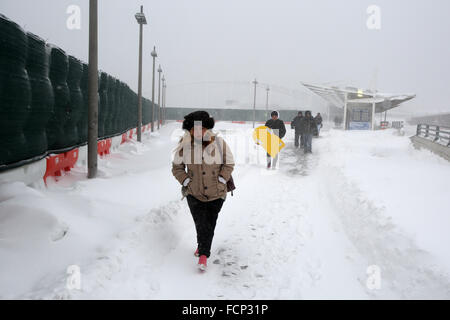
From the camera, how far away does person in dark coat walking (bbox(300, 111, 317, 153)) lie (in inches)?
519

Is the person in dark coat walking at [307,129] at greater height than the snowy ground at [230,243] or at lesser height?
greater

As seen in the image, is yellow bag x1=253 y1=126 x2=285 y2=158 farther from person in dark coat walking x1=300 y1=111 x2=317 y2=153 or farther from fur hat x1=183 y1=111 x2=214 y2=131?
fur hat x1=183 y1=111 x2=214 y2=131

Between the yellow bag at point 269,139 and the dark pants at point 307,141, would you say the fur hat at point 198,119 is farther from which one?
the dark pants at point 307,141

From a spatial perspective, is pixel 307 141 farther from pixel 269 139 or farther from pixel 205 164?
pixel 205 164

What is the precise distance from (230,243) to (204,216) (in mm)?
1106

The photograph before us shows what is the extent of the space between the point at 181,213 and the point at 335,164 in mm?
6661

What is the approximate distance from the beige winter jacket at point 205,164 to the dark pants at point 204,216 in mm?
107

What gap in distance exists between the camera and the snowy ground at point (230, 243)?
134 inches

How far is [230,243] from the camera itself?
189 inches

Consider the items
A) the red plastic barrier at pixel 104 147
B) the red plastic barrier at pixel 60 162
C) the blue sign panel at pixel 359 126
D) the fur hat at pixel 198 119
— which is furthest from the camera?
the blue sign panel at pixel 359 126

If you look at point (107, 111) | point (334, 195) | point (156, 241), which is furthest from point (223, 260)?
point (107, 111)

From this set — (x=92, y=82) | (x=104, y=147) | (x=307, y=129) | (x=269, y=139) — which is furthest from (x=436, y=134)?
(x=92, y=82)

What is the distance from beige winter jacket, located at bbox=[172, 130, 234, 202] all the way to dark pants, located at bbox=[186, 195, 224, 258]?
0.35 ft

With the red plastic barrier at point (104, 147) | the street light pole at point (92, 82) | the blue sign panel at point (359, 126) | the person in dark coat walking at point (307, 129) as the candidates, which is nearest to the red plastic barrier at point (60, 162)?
the street light pole at point (92, 82)
